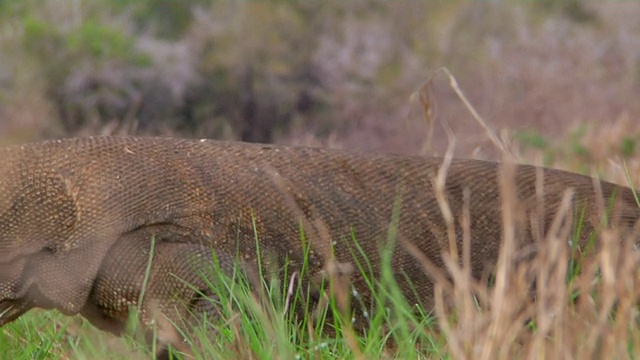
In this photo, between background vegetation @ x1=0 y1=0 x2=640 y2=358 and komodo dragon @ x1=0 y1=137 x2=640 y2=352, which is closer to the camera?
komodo dragon @ x1=0 y1=137 x2=640 y2=352

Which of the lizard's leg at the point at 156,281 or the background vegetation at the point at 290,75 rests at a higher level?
the lizard's leg at the point at 156,281

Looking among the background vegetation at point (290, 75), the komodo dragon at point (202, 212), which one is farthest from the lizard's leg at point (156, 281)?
the background vegetation at point (290, 75)

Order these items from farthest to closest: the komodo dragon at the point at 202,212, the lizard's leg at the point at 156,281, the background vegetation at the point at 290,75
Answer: the background vegetation at the point at 290,75
the komodo dragon at the point at 202,212
the lizard's leg at the point at 156,281

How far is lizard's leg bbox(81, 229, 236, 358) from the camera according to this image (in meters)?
3.66

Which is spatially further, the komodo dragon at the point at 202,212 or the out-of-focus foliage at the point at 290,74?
the out-of-focus foliage at the point at 290,74

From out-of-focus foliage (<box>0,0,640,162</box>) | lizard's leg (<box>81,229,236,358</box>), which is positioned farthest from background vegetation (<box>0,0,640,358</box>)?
lizard's leg (<box>81,229,236,358</box>)

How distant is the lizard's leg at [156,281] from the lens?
3664 millimetres

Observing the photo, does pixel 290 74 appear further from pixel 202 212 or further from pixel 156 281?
pixel 156 281

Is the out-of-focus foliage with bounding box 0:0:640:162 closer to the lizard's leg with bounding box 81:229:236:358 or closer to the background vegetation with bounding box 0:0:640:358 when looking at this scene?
the background vegetation with bounding box 0:0:640:358

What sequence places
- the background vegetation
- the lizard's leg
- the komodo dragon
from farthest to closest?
1. the background vegetation
2. the komodo dragon
3. the lizard's leg

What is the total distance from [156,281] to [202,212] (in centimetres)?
34

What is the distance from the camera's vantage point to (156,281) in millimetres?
3717

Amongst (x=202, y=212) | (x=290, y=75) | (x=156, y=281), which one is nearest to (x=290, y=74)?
(x=290, y=75)

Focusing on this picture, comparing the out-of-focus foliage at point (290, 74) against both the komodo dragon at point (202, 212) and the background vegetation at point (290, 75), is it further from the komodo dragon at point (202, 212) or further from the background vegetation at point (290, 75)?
the komodo dragon at point (202, 212)
